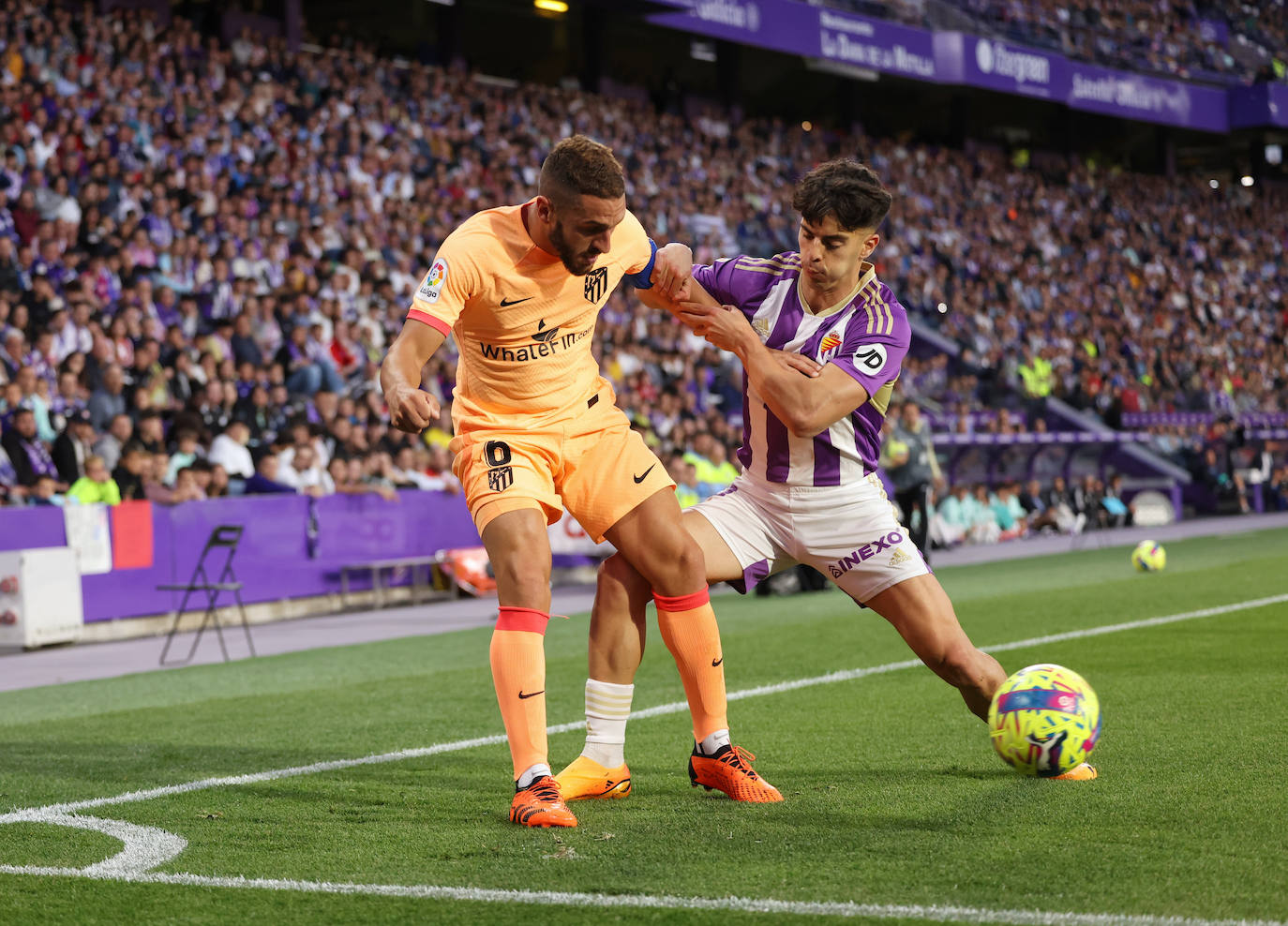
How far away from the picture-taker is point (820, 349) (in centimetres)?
548

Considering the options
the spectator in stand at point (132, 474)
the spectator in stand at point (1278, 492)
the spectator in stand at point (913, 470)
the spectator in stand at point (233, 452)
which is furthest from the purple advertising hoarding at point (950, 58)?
the spectator in stand at point (132, 474)

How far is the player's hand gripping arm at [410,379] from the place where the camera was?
440cm

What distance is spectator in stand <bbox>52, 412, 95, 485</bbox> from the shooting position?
43.1 ft

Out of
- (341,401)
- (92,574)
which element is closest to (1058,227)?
(341,401)

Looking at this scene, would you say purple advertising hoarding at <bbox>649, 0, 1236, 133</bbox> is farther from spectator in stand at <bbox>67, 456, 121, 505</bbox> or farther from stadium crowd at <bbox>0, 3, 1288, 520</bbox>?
spectator in stand at <bbox>67, 456, 121, 505</bbox>

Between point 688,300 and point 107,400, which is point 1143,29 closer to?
point 107,400

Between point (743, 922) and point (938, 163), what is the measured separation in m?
33.5

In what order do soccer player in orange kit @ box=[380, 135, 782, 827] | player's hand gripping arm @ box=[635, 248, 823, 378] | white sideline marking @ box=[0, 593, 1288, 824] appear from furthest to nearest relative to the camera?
white sideline marking @ box=[0, 593, 1288, 824] → player's hand gripping arm @ box=[635, 248, 823, 378] → soccer player in orange kit @ box=[380, 135, 782, 827]

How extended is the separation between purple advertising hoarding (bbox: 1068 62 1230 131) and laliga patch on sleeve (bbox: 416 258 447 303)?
111ft

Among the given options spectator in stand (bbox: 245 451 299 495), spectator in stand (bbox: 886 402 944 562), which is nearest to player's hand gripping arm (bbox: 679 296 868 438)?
spectator in stand (bbox: 245 451 299 495)

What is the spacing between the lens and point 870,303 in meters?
5.54

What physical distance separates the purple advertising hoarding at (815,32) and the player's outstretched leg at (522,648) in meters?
23.2

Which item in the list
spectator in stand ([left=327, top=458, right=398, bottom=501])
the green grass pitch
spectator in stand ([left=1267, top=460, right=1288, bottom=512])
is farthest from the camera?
spectator in stand ([left=1267, top=460, right=1288, bottom=512])

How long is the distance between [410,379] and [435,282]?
0.40 metres
